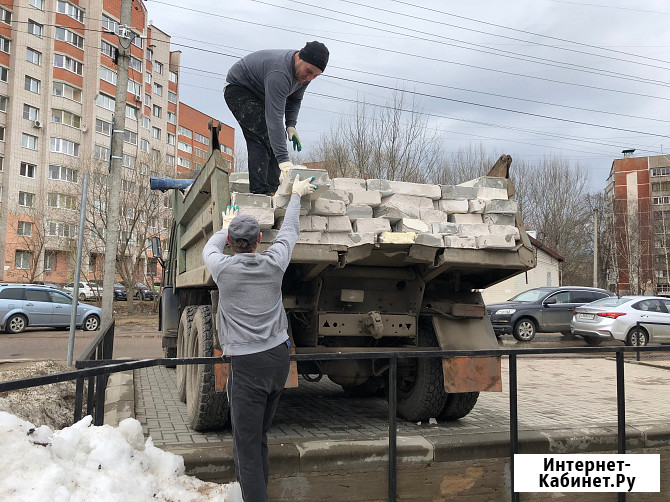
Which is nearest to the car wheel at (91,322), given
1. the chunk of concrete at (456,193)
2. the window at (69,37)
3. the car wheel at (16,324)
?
the car wheel at (16,324)

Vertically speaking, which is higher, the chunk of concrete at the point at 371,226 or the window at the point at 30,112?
the window at the point at 30,112

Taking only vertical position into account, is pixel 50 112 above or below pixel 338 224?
above

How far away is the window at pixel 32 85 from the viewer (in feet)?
147

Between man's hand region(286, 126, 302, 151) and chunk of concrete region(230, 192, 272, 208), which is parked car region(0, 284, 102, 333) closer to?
man's hand region(286, 126, 302, 151)

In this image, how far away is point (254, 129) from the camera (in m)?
4.98

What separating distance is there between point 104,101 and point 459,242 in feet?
167

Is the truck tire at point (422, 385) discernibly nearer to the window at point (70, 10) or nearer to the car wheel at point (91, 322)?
the car wheel at point (91, 322)

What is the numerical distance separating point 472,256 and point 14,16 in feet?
162

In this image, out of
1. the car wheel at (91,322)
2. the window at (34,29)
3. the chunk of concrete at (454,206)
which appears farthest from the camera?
the window at (34,29)

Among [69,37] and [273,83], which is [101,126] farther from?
[273,83]

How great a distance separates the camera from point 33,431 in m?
2.71

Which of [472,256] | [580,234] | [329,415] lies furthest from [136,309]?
[580,234]

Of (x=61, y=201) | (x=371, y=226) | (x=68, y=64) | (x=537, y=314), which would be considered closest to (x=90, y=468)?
(x=371, y=226)

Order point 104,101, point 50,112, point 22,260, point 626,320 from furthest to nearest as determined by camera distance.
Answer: point 104,101 < point 50,112 < point 22,260 < point 626,320
